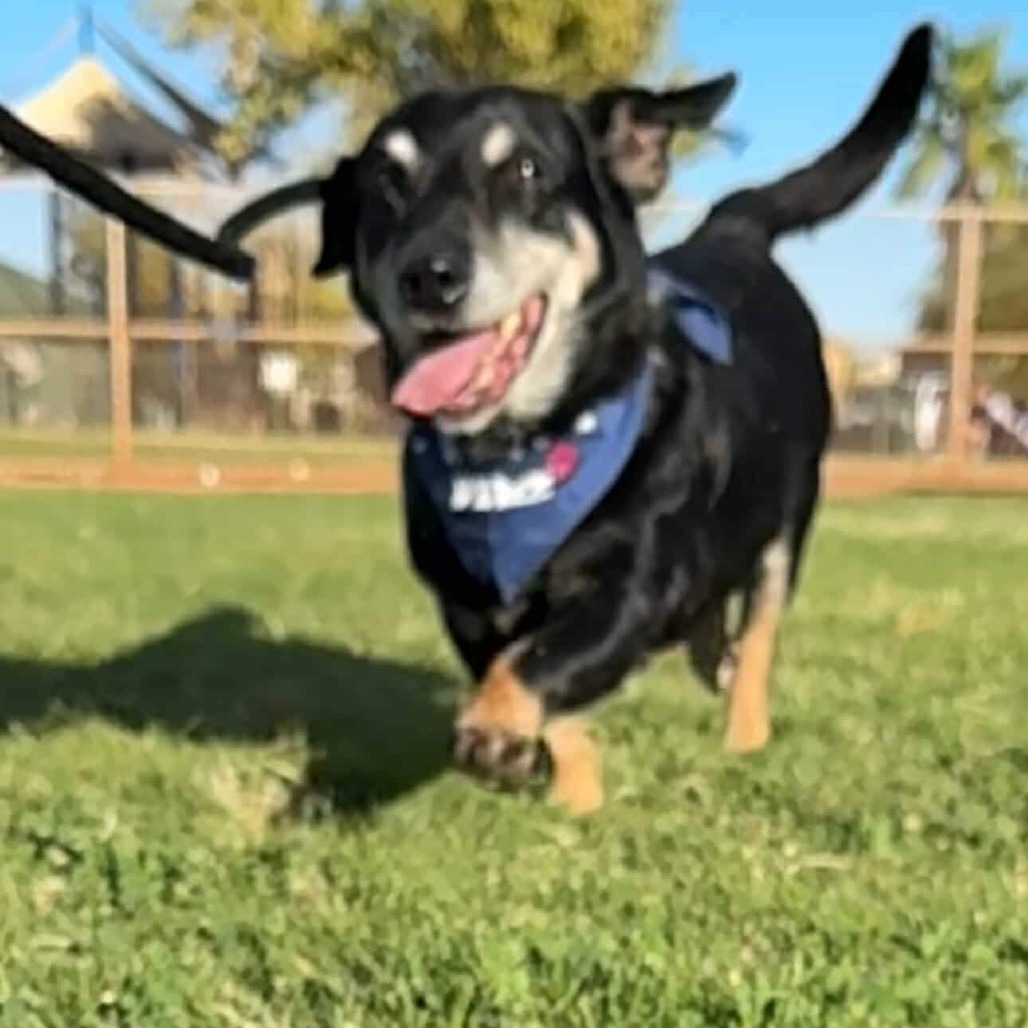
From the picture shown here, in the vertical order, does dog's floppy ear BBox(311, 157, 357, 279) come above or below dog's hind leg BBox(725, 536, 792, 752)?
above

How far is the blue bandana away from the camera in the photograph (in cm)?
396

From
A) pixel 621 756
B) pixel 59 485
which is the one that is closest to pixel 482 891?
pixel 621 756

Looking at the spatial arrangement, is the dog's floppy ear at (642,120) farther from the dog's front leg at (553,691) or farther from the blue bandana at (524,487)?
the dog's front leg at (553,691)

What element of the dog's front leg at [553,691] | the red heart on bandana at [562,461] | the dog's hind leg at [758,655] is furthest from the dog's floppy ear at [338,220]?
the dog's hind leg at [758,655]

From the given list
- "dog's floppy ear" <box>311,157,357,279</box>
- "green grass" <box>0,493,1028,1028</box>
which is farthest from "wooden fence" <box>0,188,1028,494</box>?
"dog's floppy ear" <box>311,157,357,279</box>

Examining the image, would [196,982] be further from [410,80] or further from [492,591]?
[410,80]

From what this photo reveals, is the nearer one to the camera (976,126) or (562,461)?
(562,461)

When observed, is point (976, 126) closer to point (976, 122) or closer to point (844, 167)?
point (976, 122)

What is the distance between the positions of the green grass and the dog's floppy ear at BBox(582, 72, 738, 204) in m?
1.14

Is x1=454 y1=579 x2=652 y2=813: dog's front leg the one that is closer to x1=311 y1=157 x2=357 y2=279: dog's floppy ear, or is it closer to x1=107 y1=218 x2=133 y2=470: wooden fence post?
x1=311 y1=157 x2=357 y2=279: dog's floppy ear

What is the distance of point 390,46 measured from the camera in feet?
101

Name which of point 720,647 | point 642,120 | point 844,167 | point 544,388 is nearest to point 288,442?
point 844,167

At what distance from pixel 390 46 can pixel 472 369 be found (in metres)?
27.5

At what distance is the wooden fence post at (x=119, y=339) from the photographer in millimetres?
16719
